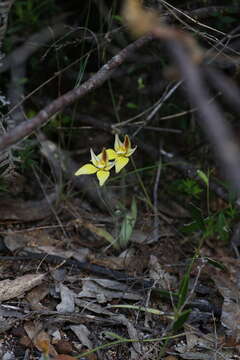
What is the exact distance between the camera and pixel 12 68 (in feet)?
9.62

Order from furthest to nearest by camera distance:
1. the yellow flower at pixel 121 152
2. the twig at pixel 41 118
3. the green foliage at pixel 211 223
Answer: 1. the green foliage at pixel 211 223
2. the yellow flower at pixel 121 152
3. the twig at pixel 41 118

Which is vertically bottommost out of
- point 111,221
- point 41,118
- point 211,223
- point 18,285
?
point 111,221

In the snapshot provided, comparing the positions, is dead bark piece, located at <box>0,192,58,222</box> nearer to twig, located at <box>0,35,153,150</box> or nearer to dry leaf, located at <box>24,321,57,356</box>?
dry leaf, located at <box>24,321,57,356</box>

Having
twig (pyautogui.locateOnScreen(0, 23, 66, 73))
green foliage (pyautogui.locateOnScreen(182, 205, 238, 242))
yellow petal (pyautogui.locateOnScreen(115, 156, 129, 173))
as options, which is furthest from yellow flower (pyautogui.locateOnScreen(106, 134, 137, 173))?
twig (pyautogui.locateOnScreen(0, 23, 66, 73))

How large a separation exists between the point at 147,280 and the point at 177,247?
400 millimetres

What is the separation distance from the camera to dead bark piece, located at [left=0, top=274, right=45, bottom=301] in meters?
1.95

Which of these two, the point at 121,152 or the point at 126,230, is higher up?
the point at 121,152

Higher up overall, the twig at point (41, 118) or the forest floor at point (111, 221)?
the twig at point (41, 118)

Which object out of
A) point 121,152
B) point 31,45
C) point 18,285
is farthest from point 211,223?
point 31,45

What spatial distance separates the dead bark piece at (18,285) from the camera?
6.41 ft

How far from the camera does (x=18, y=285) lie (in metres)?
2.00

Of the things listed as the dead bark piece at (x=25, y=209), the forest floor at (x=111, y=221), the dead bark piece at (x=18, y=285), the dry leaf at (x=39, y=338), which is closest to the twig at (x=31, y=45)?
the forest floor at (x=111, y=221)

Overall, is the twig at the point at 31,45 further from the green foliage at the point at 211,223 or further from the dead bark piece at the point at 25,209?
the green foliage at the point at 211,223

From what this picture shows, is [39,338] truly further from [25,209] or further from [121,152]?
[25,209]
